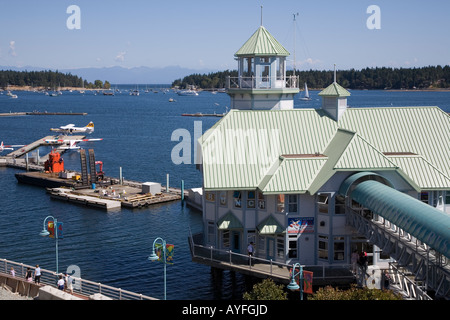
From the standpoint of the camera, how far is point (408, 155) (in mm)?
42938

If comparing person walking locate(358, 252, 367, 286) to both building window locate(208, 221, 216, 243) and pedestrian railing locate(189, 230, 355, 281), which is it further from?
building window locate(208, 221, 216, 243)

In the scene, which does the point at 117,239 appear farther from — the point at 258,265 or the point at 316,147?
the point at 316,147

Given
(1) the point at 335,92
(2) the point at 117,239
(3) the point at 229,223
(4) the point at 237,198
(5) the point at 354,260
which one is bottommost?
(2) the point at 117,239

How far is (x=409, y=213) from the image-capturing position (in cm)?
3148

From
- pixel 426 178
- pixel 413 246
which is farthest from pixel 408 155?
pixel 413 246

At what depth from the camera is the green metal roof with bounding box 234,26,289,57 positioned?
157 feet

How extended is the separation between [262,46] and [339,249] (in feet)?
56.9

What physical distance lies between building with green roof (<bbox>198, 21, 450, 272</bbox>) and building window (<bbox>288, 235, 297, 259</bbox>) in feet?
0.09

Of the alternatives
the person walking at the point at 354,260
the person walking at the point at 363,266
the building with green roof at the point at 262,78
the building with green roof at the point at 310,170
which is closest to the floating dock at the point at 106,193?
the building with green roof at the point at 262,78

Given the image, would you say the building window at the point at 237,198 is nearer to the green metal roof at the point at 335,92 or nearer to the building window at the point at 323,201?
the building window at the point at 323,201

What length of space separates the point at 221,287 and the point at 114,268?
29.9ft

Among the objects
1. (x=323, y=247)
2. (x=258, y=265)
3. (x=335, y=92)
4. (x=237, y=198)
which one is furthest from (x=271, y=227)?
(x=335, y=92)

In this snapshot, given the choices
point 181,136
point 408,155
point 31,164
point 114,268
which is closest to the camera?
point 408,155

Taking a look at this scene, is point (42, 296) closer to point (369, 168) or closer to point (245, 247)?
point (245, 247)
